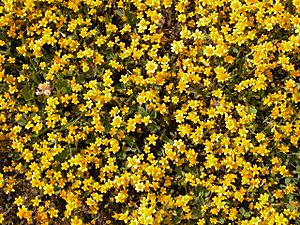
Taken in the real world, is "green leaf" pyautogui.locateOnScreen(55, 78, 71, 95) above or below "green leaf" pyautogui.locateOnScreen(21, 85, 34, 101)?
above

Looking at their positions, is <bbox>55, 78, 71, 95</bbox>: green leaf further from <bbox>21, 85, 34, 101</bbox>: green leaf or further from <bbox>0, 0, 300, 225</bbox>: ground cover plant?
<bbox>21, 85, 34, 101</bbox>: green leaf

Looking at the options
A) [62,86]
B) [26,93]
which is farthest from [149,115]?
[26,93]

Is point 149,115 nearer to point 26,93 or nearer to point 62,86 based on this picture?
point 62,86

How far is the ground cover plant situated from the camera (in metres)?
3.86

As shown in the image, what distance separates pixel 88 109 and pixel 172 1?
49.3 inches

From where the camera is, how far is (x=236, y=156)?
389 cm

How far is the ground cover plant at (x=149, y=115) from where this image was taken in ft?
12.7

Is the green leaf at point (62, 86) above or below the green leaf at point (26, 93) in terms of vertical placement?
above

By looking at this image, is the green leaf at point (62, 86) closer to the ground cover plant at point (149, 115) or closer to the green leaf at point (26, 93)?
the ground cover plant at point (149, 115)

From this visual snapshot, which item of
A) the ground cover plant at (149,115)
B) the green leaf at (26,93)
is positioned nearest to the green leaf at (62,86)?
the ground cover plant at (149,115)

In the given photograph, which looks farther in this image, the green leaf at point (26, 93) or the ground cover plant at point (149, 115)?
the green leaf at point (26, 93)

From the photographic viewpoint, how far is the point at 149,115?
4.01 m

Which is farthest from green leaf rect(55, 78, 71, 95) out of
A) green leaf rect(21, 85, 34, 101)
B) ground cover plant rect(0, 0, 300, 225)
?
green leaf rect(21, 85, 34, 101)

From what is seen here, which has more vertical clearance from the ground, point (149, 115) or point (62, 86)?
point (62, 86)
